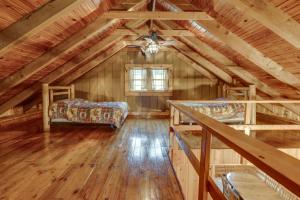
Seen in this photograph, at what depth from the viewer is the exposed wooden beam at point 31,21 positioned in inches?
110

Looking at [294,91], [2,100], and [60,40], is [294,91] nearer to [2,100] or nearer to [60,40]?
[60,40]

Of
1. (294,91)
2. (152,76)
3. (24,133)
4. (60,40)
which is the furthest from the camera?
(152,76)

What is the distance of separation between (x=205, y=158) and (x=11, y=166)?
2.92 metres

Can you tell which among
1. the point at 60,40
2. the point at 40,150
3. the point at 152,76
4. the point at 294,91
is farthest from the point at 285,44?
the point at 152,76

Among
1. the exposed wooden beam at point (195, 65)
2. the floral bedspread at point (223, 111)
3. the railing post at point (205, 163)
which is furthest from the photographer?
the exposed wooden beam at point (195, 65)

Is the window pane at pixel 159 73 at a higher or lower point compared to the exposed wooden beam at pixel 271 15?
lower

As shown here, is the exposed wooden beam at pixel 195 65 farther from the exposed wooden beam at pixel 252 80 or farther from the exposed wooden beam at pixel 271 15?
the exposed wooden beam at pixel 271 15

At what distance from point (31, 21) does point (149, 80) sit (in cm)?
541

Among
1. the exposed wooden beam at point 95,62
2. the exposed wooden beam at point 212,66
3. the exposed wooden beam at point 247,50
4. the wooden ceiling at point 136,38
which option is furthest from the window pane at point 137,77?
the exposed wooden beam at point 247,50

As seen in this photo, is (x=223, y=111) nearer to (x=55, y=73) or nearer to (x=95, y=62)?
(x=95, y=62)

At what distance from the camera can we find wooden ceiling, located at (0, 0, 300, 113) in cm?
279

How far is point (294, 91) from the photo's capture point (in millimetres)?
4750

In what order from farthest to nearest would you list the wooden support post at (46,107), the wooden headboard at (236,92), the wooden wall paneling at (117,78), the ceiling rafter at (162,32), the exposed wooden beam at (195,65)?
1. the wooden wall paneling at (117,78)
2. the exposed wooden beam at (195,65)
3. the wooden headboard at (236,92)
4. the wooden support post at (46,107)
5. the ceiling rafter at (162,32)

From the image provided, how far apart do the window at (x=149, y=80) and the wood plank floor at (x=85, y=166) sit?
9.87 feet
